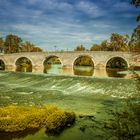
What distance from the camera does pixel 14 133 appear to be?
1131 centimetres

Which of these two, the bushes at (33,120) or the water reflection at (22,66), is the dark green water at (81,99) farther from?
the water reflection at (22,66)

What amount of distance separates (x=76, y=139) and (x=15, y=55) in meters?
60.9

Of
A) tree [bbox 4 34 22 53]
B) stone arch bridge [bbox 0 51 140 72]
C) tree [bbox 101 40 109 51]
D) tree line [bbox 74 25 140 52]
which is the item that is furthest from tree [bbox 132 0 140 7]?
tree [bbox 4 34 22 53]

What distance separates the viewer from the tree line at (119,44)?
5660 mm

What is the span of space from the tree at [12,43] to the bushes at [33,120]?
271 feet

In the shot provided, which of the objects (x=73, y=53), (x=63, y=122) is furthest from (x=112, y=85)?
(x=73, y=53)

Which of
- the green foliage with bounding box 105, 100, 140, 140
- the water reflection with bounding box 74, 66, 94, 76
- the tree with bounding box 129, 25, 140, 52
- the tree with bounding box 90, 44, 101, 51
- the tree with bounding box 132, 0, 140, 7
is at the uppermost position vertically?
the tree with bounding box 90, 44, 101, 51

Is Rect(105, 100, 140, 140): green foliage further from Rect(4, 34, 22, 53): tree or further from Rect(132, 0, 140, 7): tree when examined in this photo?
Rect(4, 34, 22, 53): tree

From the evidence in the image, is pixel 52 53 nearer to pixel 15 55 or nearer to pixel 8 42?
pixel 15 55

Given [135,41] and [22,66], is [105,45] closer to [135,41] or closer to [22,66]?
[22,66]

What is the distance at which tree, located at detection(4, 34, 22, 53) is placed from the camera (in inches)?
3659

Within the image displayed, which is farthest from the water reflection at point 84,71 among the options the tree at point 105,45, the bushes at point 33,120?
the bushes at point 33,120

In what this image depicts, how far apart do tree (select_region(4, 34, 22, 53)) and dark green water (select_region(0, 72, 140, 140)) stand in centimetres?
5958

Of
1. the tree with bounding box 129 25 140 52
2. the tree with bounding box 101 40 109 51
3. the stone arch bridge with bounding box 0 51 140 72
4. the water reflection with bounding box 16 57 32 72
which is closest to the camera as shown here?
the tree with bounding box 129 25 140 52
